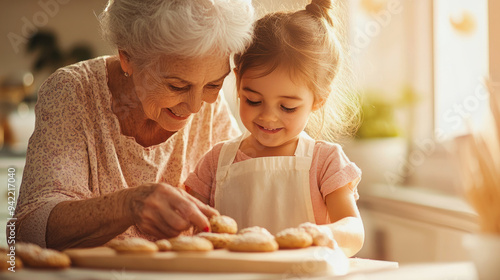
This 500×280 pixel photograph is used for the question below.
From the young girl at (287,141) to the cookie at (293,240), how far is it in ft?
0.43

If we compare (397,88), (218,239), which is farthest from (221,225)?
(397,88)

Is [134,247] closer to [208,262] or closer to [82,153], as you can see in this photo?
[208,262]

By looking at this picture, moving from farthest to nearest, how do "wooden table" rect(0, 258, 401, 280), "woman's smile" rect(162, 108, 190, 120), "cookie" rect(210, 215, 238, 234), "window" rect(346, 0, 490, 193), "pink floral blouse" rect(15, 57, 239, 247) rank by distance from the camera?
"window" rect(346, 0, 490, 193) < "woman's smile" rect(162, 108, 190, 120) < "pink floral blouse" rect(15, 57, 239, 247) < "cookie" rect(210, 215, 238, 234) < "wooden table" rect(0, 258, 401, 280)

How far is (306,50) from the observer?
805mm

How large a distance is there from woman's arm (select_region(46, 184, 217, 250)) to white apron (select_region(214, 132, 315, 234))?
0.12m

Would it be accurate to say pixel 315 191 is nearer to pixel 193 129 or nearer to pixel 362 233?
pixel 362 233

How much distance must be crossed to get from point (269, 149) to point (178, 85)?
0.17 meters

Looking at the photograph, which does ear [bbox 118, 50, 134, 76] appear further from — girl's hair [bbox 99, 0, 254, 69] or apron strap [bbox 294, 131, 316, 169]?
apron strap [bbox 294, 131, 316, 169]

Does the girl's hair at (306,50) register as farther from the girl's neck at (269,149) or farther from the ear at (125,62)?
the ear at (125,62)

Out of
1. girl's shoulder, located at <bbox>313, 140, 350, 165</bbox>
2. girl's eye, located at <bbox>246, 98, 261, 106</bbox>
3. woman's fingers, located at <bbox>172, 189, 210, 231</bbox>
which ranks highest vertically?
girl's eye, located at <bbox>246, 98, 261, 106</bbox>

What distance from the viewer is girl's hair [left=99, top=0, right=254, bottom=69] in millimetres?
745

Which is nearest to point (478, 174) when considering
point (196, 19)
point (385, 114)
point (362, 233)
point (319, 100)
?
point (362, 233)

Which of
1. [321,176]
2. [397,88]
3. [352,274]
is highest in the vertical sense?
[397,88]

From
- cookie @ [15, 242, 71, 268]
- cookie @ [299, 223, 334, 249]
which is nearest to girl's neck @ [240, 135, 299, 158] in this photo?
A: cookie @ [299, 223, 334, 249]
